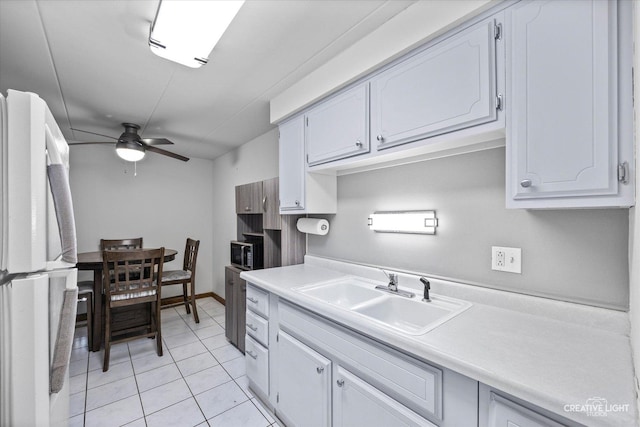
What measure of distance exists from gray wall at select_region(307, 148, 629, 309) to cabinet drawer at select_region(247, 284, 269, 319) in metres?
0.70

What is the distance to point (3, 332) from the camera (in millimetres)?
710

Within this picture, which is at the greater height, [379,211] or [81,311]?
[379,211]

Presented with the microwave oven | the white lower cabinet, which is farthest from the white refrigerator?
the microwave oven

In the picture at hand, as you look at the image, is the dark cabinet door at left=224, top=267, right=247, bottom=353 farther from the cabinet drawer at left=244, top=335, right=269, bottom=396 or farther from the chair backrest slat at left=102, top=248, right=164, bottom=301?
the chair backrest slat at left=102, top=248, right=164, bottom=301

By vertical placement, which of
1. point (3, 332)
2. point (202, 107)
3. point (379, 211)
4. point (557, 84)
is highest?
point (202, 107)

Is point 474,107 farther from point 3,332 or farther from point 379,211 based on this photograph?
point 3,332

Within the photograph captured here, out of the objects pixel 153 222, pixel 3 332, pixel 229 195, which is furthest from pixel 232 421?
pixel 153 222

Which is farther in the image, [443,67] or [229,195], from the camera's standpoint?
[229,195]

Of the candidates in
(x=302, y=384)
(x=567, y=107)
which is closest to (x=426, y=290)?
(x=302, y=384)

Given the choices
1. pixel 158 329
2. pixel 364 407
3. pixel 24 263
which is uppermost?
pixel 24 263

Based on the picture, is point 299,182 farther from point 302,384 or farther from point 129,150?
point 129,150

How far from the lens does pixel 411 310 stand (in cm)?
151

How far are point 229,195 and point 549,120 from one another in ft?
12.7

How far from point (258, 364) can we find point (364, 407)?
1.04 m
